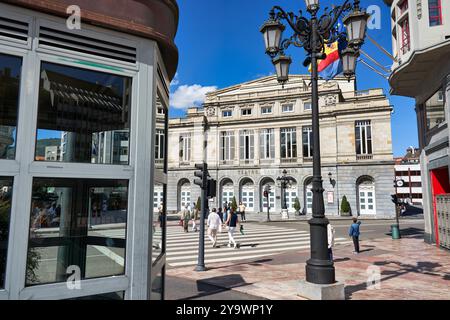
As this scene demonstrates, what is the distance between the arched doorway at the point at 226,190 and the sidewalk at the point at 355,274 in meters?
31.2

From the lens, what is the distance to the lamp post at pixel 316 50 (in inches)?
282

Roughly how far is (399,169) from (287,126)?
60.3m

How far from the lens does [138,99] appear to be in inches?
125

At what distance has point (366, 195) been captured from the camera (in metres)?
38.4

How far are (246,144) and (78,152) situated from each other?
43.0 metres

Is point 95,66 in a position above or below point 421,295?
above

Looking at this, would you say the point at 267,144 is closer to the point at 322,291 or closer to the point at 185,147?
the point at 185,147

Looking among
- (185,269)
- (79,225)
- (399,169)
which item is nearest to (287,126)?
(185,269)

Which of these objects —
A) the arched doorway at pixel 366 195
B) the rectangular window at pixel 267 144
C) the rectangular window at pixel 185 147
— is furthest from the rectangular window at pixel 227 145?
the arched doorway at pixel 366 195

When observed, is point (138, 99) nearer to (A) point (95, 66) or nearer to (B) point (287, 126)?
(A) point (95, 66)

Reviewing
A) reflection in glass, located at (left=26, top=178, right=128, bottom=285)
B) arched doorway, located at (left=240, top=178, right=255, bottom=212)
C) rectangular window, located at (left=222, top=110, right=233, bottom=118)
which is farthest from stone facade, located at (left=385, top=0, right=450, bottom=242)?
rectangular window, located at (left=222, top=110, right=233, bottom=118)

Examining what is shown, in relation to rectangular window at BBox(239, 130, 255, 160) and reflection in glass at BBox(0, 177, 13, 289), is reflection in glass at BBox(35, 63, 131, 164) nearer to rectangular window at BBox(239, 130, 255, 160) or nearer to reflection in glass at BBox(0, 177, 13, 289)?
reflection in glass at BBox(0, 177, 13, 289)

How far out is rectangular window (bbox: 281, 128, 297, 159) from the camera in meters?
43.3

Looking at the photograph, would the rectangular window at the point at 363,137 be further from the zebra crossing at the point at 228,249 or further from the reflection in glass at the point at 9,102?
the reflection in glass at the point at 9,102
